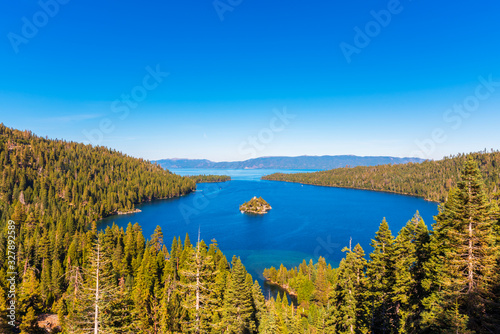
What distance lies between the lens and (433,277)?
19.0 meters

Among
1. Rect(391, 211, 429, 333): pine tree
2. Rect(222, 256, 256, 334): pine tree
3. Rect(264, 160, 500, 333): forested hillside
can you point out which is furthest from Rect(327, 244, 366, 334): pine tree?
Rect(222, 256, 256, 334): pine tree

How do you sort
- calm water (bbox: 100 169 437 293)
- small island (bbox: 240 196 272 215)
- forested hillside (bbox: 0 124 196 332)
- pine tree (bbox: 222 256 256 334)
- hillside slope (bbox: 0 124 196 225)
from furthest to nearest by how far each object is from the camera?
small island (bbox: 240 196 272 215), hillside slope (bbox: 0 124 196 225), calm water (bbox: 100 169 437 293), forested hillside (bbox: 0 124 196 332), pine tree (bbox: 222 256 256 334)

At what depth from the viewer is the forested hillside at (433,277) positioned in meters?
13.8

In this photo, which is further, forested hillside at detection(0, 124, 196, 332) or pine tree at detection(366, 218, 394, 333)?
forested hillside at detection(0, 124, 196, 332)

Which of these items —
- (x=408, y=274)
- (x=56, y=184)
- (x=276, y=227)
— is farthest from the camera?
(x=56, y=184)

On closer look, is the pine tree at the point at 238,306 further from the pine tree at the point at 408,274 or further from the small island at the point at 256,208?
the small island at the point at 256,208

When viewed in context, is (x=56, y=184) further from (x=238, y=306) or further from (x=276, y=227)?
(x=238, y=306)

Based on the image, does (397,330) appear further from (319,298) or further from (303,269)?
(303,269)

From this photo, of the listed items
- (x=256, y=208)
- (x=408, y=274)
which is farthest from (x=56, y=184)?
(x=408, y=274)

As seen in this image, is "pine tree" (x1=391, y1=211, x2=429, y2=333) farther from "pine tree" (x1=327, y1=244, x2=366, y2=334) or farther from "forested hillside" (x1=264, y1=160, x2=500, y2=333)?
"pine tree" (x1=327, y1=244, x2=366, y2=334)

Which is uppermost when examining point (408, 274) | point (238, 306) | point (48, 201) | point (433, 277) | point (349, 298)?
point (433, 277)

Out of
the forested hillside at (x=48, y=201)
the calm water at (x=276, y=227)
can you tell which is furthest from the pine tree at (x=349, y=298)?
the calm water at (x=276, y=227)

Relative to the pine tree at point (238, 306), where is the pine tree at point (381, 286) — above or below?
above

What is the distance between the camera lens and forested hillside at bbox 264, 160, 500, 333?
45.4 ft
